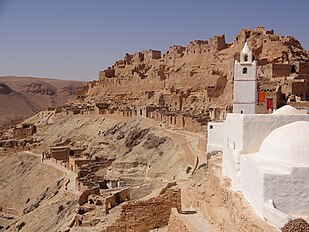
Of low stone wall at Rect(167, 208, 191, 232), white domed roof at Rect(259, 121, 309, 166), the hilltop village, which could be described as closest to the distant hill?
the hilltop village

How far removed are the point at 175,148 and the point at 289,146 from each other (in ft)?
53.0

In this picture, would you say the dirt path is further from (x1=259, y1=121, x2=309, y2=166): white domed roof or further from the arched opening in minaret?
the arched opening in minaret

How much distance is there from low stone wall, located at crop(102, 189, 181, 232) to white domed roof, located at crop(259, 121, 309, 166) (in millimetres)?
4829

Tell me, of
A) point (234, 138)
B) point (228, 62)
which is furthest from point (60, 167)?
point (234, 138)

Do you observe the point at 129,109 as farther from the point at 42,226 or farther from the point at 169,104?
the point at 42,226

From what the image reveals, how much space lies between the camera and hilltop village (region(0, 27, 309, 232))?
8.90 m

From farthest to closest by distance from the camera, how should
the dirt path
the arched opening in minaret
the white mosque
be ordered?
the arched opening in minaret
the dirt path
the white mosque

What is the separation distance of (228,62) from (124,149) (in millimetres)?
11094

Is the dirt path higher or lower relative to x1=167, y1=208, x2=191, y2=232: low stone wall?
lower

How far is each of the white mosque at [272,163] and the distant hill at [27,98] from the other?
77.8 metres

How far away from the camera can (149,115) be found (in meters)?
33.6

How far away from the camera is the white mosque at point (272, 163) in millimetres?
7707

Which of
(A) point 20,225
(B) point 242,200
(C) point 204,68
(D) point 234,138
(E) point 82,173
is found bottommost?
(A) point 20,225

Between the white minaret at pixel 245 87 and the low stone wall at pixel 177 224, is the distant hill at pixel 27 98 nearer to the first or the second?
the white minaret at pixel 245 87
